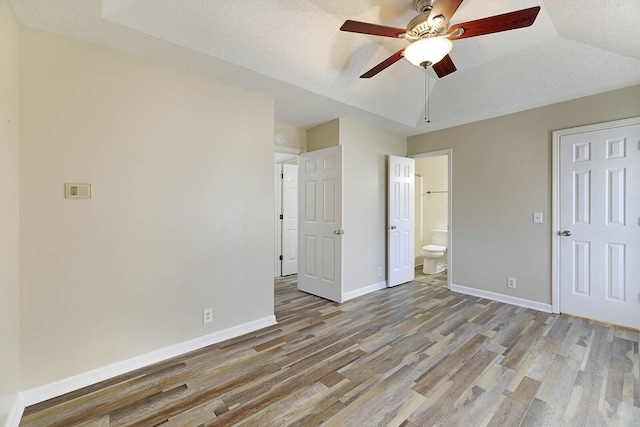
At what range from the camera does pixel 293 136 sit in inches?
153

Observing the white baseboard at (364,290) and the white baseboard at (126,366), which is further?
the white baseboard at (364,290)

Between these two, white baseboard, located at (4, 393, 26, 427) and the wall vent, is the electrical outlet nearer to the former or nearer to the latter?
white baseboard, located at (4, 393, 26, 427)

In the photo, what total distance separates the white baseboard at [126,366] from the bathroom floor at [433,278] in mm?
2851

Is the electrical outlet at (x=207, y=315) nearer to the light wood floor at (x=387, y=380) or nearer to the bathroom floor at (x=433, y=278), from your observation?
the light wood floor at (x=387, y=380)

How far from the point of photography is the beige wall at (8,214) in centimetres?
148

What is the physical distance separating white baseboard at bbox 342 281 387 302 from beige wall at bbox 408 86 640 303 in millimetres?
1036

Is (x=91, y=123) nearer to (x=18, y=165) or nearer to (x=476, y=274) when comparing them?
(x=18, y=165)

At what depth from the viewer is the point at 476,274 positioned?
378 cm

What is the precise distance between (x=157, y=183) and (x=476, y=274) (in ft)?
12.8

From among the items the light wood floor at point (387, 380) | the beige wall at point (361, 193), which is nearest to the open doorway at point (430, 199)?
the beige wall at point (361, 193)

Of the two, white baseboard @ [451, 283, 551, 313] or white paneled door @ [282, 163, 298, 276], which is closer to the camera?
white baseboard @ [451, 283, 551, 313]

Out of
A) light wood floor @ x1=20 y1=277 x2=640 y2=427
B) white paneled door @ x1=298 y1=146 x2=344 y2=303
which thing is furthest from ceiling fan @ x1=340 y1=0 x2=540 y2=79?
light wood floor @ x1=20 y1=277 x2=640 y2=427

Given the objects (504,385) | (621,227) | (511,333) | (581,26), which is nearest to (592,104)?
(581,26)

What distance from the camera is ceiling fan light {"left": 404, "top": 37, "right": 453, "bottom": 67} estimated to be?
1749 mm
